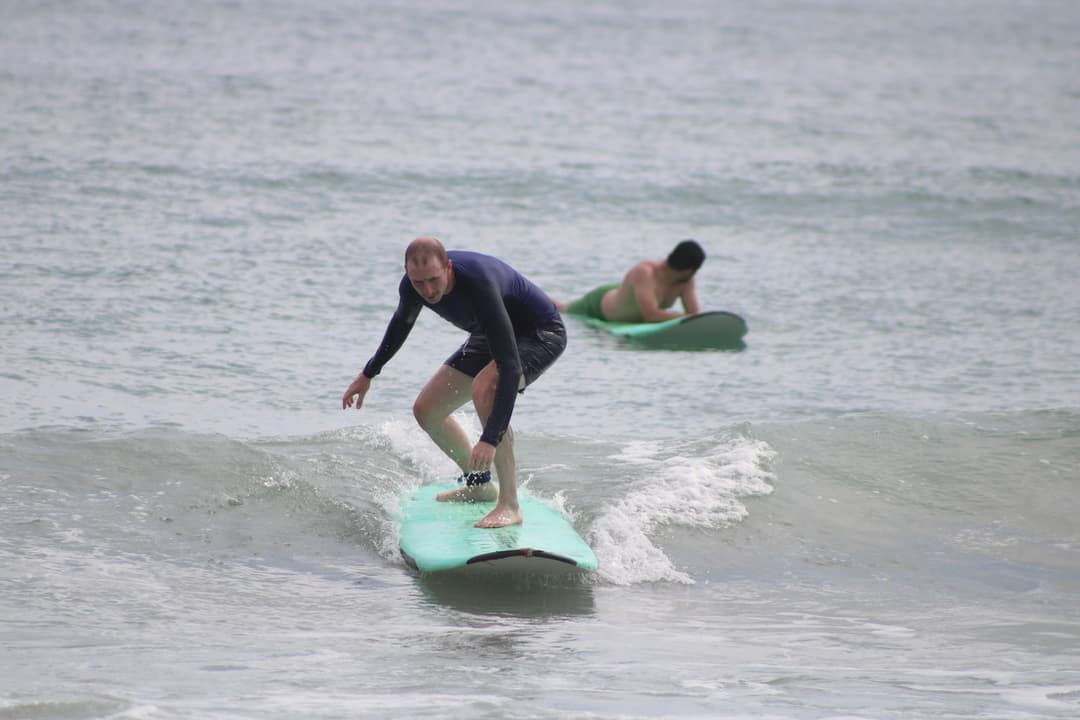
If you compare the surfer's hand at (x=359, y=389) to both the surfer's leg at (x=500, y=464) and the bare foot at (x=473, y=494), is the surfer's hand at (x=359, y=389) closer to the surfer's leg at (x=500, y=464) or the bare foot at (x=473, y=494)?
the surfer's leg at (x=500, y=464)

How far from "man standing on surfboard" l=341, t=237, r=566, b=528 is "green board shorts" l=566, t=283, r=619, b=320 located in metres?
6.47

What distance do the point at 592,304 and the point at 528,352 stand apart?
6936mm

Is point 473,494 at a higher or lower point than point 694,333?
higher

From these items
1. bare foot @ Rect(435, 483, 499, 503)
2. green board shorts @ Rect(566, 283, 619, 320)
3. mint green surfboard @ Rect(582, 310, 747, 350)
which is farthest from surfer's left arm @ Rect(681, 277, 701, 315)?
bare foot @ Rect(435, 483, 499, 503)

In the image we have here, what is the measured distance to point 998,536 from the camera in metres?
7.26

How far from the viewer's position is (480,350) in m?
6.31

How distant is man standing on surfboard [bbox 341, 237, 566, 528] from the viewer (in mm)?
5719

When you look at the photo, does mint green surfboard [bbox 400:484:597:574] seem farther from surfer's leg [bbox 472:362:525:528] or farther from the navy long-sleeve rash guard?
the navy long-sleeve rash guard

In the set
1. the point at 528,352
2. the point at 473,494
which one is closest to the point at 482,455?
the point at 528,352

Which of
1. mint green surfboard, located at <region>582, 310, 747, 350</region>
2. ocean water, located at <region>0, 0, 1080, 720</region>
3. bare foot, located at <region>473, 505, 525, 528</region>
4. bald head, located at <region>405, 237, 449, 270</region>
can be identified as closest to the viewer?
ocean water, located at <region>0, 0, 1080, 720</region>

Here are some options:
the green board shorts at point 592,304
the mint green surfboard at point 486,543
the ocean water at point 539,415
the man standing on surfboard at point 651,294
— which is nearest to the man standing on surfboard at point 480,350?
the mint green surfboard at point 486,543

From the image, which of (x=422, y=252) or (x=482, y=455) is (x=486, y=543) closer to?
(x=482, y=455)

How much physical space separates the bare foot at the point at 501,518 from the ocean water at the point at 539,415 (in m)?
0.40

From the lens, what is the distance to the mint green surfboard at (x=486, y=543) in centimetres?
575
